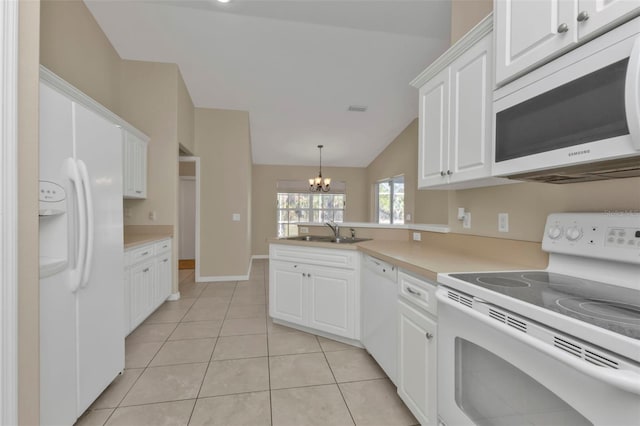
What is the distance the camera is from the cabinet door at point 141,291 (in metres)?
2.69

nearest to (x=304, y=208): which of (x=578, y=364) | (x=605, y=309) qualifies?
(x=605, y=309)

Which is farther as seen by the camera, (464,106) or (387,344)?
(387,344)

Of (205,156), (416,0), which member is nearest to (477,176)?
(416,0)

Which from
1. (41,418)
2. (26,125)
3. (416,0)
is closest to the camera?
(26,125)

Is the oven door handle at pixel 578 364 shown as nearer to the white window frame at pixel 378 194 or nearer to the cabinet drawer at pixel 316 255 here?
the cabinet drawer at pixel 316 255

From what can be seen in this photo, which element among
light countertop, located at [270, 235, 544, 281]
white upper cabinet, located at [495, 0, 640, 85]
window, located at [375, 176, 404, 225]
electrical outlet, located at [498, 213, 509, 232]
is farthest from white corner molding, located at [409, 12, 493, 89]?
window, located at [375, 176, 404, 225]

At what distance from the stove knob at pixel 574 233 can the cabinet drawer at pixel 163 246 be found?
3710mm

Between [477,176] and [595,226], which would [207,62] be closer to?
[477,176]

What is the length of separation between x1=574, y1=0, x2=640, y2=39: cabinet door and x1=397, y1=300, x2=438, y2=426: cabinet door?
127cm

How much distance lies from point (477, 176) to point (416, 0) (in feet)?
7.67

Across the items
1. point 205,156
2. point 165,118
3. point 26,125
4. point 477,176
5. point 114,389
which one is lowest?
point 114,389

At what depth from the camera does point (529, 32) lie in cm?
115

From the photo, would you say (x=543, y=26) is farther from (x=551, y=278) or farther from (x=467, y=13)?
(x=467, y=13)

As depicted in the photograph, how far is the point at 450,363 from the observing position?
1.22 m
